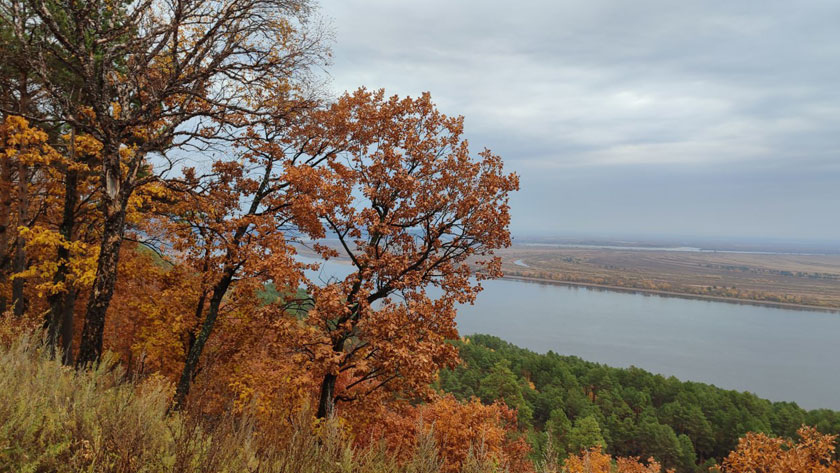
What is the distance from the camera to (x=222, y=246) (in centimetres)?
1108

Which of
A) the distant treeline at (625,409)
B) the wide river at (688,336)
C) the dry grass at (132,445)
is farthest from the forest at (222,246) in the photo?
the wide river at (688,336)

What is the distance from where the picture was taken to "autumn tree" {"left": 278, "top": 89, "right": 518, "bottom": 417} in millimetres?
10586

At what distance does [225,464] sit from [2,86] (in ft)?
52.0

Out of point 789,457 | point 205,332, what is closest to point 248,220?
point 205,332

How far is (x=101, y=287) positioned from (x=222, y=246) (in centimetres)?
384

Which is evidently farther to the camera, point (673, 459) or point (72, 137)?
point (673, 459)

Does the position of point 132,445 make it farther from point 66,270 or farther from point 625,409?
point 625,409

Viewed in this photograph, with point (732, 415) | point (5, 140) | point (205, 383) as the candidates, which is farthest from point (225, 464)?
point (732, 415)

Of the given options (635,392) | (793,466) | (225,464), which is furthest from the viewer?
(635,392)

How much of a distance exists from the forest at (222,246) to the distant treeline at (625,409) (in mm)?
35249

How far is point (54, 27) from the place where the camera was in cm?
656

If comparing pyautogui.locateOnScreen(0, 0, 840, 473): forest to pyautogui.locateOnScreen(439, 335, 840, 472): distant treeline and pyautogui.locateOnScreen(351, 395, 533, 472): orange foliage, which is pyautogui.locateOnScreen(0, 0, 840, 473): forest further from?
pyautogui.locateOnScreen(439, 335, 840, 472): distant treeline

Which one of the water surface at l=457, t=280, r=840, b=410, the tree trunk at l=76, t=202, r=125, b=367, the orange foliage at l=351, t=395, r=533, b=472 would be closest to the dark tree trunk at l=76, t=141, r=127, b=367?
the tree trunk at l=76, t=202, r=125, b=367

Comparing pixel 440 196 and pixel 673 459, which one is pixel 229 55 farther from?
pixel 673 459
